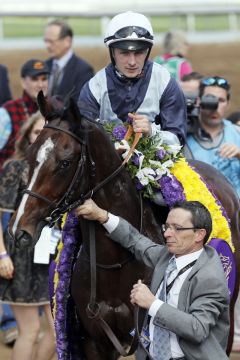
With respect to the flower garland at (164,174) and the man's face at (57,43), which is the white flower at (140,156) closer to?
the flower garland at (164,174)

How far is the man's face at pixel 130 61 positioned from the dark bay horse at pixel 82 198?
63 centimetres

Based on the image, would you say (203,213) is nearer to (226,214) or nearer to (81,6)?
(226,214)

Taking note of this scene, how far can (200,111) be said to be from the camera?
8.87m

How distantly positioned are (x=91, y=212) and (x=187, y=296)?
0.98 metres

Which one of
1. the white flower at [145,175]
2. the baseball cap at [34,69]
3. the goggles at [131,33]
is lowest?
the white flower at [145,175]

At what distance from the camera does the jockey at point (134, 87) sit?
6.62 m

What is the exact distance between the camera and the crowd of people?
5215 mm

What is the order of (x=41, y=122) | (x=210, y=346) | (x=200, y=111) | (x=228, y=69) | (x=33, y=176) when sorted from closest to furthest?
(x=210, y=346) < (x=33, y=176) < (x=41, y=122) < (x=200, y=111) < (x=228, y=69)

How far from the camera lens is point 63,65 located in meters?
12.1

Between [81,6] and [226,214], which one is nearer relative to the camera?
[226,214]

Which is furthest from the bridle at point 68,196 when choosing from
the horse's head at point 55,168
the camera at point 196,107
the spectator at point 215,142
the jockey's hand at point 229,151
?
the camera at point 196,107

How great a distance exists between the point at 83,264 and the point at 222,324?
1.40 meters

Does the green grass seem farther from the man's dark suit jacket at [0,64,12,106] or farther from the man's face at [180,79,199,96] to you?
the man's face at [180,79,199,96]

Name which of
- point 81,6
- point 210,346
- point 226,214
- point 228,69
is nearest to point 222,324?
point 210,346
